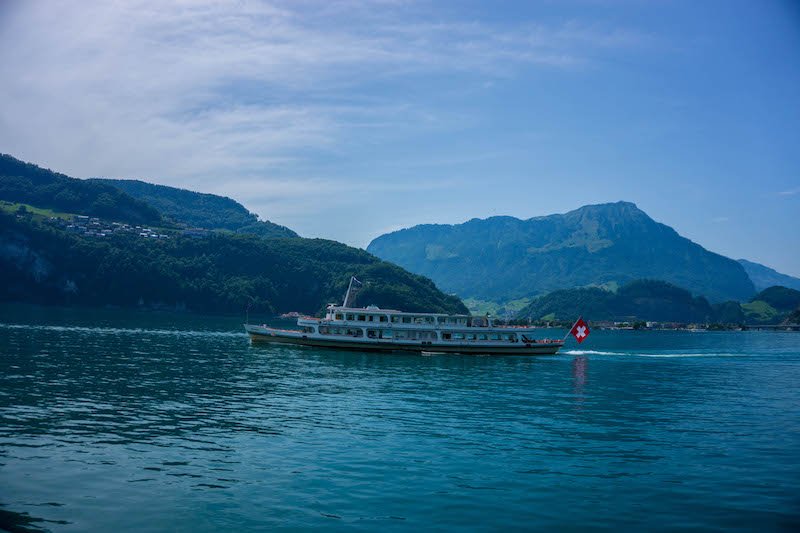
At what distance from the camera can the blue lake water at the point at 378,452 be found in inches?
869

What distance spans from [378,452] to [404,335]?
68474 millimetres

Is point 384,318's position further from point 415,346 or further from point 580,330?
point 580,330

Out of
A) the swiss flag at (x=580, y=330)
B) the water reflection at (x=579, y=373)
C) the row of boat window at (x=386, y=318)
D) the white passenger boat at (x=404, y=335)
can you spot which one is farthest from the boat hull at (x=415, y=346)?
the swiss flag at (x=580, y=330)

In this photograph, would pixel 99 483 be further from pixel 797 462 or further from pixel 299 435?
pixel 797 462

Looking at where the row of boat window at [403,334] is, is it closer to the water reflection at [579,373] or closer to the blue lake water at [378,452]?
the water reflection at [579,373]

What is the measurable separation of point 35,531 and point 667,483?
24.9m

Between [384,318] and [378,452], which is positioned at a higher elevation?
[384,318]

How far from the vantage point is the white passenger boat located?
97.3 m

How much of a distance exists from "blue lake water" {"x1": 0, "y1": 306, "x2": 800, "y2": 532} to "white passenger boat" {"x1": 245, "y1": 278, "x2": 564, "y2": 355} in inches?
1357

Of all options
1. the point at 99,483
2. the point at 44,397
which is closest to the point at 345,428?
the point at 99,483

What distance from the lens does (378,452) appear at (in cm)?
3039

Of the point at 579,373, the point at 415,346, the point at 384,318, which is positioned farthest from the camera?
the point at 384,318

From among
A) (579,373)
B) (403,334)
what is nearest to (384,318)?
(403,334)

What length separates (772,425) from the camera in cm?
4122
